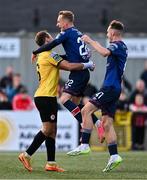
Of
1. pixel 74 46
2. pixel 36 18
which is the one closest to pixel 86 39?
pixel 74 46

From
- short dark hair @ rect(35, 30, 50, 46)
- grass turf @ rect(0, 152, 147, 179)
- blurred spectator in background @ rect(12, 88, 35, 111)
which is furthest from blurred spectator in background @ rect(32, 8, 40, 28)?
short dark hair @ rect(35, 30, 50, 46)

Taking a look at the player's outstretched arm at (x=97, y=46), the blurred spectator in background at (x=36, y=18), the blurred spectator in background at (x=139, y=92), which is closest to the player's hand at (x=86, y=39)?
the player's outstretched arm at (x=97, y=46)

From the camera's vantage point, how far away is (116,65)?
1402 centimetres

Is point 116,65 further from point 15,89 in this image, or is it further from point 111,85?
point 15,89

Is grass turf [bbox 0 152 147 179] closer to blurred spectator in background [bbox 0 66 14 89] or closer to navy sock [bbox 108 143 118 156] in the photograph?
navy sock [bbox 108 143 118 156]

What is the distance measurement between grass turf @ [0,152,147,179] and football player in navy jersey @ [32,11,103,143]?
2.66ft

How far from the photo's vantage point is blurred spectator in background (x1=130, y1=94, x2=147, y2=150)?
23453 mm

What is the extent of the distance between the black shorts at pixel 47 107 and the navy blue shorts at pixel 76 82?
1019mm

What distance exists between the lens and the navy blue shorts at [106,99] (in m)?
14.0

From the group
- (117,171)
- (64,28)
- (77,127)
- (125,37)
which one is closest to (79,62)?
(64,28)

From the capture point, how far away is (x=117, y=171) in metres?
14.2

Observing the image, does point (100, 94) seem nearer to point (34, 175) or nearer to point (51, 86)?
point (51, 86)

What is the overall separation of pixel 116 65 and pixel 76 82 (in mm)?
1148

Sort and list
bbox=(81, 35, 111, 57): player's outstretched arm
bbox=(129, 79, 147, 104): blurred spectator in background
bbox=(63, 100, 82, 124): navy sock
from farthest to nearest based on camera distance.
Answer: bbox=(129, 79, 147, 104): blurred spectator in background, bbox=(63, 100, 82, 124): navy sock, bbox=(81, 35, 111, 57): player's outstretched arm
